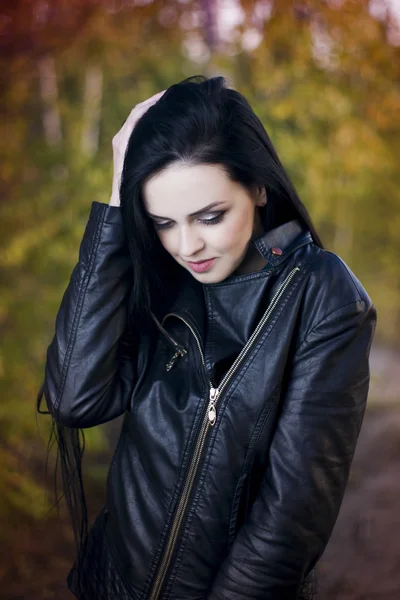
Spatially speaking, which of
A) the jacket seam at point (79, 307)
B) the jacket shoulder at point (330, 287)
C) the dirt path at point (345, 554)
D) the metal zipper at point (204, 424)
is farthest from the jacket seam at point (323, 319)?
the dirt path at point (345, 554)

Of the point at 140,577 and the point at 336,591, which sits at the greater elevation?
the point at 140,577

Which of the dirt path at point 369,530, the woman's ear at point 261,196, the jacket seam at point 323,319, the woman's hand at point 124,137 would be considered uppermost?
the woman's hand at point 124,137

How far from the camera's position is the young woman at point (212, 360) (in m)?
1.43

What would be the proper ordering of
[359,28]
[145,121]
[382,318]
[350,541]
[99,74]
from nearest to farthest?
1. [145,121]
2. [359,28]
3. [99,74]
4. [350,541]
5. [382,318]

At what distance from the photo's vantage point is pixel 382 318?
6.94 m

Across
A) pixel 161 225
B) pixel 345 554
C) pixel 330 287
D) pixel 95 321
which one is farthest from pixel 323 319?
pixel 345 554

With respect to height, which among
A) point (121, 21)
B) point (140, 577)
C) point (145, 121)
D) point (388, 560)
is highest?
point (121, 21)

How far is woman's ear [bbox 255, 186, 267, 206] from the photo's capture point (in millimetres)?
1631

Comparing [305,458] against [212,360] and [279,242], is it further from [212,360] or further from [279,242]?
[279,242]

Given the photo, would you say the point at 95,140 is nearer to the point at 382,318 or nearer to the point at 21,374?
the point at 21,374

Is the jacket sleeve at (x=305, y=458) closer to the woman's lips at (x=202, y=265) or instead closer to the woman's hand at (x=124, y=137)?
the woman's lips at (x=202, y=265)

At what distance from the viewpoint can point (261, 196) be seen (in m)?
1.64

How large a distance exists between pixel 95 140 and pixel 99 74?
0.37 metres

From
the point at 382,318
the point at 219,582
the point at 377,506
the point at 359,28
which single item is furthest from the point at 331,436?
the point at 382,318
